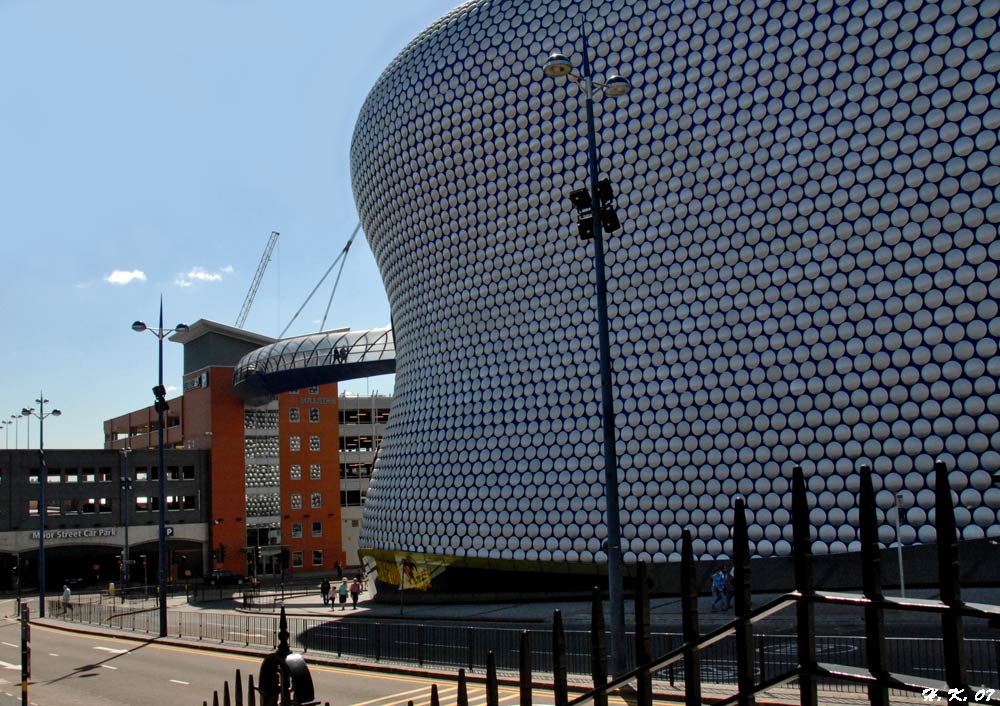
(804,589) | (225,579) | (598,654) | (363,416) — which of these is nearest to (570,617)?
(598,654)

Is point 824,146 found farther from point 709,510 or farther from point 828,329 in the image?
point 709,510

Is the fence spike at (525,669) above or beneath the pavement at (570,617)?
above

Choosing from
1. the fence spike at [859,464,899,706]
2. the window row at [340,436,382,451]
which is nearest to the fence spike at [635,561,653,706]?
the fence spike at [859,464,899,706]

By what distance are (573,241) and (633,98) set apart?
4765 millimetres

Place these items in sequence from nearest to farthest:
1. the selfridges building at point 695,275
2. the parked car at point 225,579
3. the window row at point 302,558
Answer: the selfridges building at point 695,275
the parked car at point 225,579
the window row at point 302,558

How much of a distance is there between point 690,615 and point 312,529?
204 ft

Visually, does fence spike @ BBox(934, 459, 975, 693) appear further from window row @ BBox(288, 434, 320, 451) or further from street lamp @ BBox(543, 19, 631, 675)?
window row @ BBox(288, 434, 320, 451)

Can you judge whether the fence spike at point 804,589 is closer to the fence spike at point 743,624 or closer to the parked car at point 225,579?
the fence spike at point 743,624

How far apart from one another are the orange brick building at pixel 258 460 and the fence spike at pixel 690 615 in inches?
2208

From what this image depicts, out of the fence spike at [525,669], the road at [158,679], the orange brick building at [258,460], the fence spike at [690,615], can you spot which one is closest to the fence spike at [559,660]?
the fence spike at [525,669]

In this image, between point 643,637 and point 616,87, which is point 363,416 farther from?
point 643,637

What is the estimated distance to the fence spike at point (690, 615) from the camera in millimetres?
3617

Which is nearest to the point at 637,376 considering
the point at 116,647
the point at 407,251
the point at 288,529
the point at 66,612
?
the point at 407,251

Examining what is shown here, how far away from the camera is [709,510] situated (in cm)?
2472
